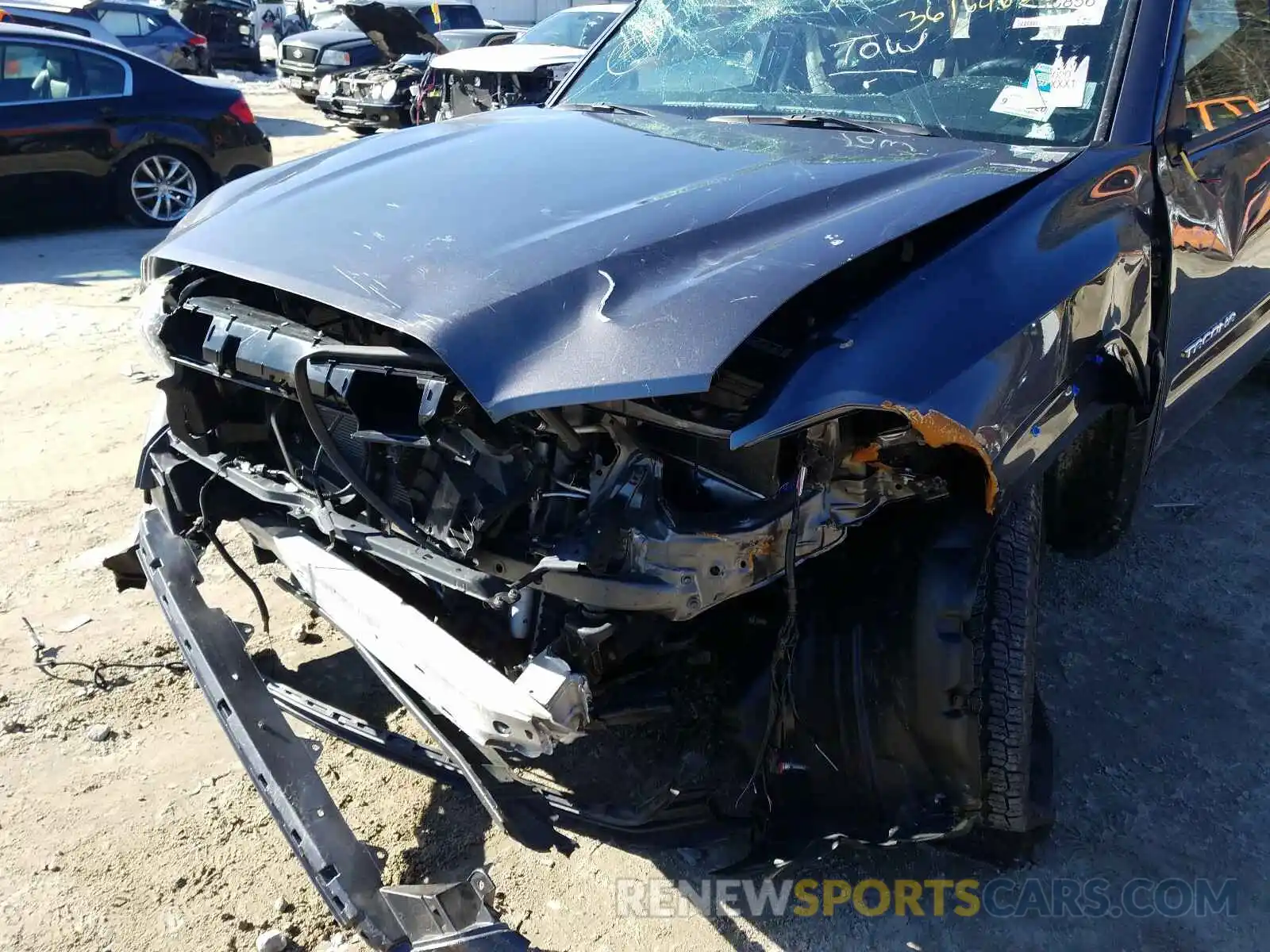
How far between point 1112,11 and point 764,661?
191 centimetres

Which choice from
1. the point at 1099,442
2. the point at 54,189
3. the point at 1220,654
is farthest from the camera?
the point at 54,189

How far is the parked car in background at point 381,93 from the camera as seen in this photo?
11000 mm

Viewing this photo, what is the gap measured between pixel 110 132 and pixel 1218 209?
7.69 metres

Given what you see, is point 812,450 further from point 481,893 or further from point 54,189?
point 54,189

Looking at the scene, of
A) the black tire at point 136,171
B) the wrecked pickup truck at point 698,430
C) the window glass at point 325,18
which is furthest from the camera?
the window glass at point 325,18

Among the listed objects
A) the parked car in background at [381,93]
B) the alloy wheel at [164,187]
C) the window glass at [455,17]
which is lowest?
the alloy wheel at [164,187]

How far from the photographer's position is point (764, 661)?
2.23 metres

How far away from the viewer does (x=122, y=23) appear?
13.7 meters

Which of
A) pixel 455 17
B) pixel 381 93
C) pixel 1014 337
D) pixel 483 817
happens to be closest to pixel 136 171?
pixel 381 93

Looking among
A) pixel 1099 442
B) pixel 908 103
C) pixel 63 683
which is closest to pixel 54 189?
pixel 63 683

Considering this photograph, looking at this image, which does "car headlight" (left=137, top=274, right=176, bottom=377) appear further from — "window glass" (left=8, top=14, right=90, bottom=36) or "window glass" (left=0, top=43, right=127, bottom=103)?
"window glass" (left=8, top=14, right=90, bottom=36)

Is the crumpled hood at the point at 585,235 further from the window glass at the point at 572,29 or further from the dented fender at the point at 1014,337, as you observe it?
the window glass at the point at 572,29

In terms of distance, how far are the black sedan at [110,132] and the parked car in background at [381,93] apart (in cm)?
257

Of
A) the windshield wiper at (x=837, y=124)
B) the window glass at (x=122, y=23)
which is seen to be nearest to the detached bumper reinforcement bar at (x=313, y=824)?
the windshield wiper at (x=837, y=124)
